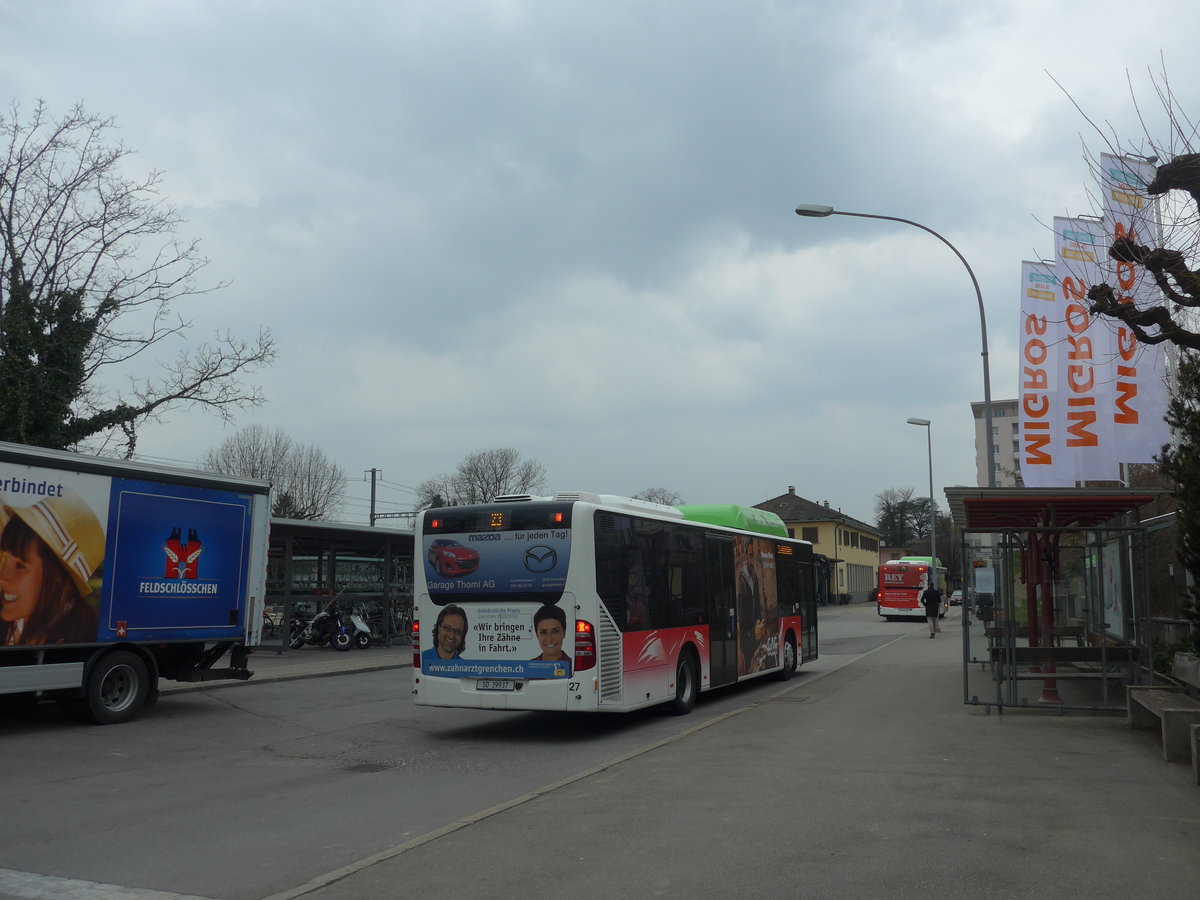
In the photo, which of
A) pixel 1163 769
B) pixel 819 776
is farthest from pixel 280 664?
pixel 1163 769

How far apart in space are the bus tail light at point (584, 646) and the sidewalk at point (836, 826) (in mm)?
996

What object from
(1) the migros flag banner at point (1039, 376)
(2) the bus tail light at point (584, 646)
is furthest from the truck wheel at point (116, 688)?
(1) the migros flag banner at point (1039, 376)

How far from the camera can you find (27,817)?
7953 millimetres

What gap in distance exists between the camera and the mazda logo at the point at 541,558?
38.6 feet

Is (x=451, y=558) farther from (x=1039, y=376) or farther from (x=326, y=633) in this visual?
(x=326, y=633)

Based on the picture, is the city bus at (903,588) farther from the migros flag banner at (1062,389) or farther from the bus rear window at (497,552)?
the bus rear window at (497,552)

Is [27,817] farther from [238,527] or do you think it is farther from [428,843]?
[238,527]

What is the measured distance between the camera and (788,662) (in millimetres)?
19500

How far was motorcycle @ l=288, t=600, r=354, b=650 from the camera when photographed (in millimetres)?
28047

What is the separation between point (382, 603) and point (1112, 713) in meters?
21.8

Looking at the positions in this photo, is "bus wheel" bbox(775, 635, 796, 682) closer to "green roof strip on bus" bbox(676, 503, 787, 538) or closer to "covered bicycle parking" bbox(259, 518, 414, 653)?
"green roof strip on bus" bbox(676, 503, 787, 538)

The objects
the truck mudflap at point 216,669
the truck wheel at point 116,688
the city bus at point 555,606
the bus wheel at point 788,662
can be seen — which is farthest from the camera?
the bus wheel at point 788,662

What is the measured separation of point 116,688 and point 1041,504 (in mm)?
12161

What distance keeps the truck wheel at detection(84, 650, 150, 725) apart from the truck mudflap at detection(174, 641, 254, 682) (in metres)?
0.78
